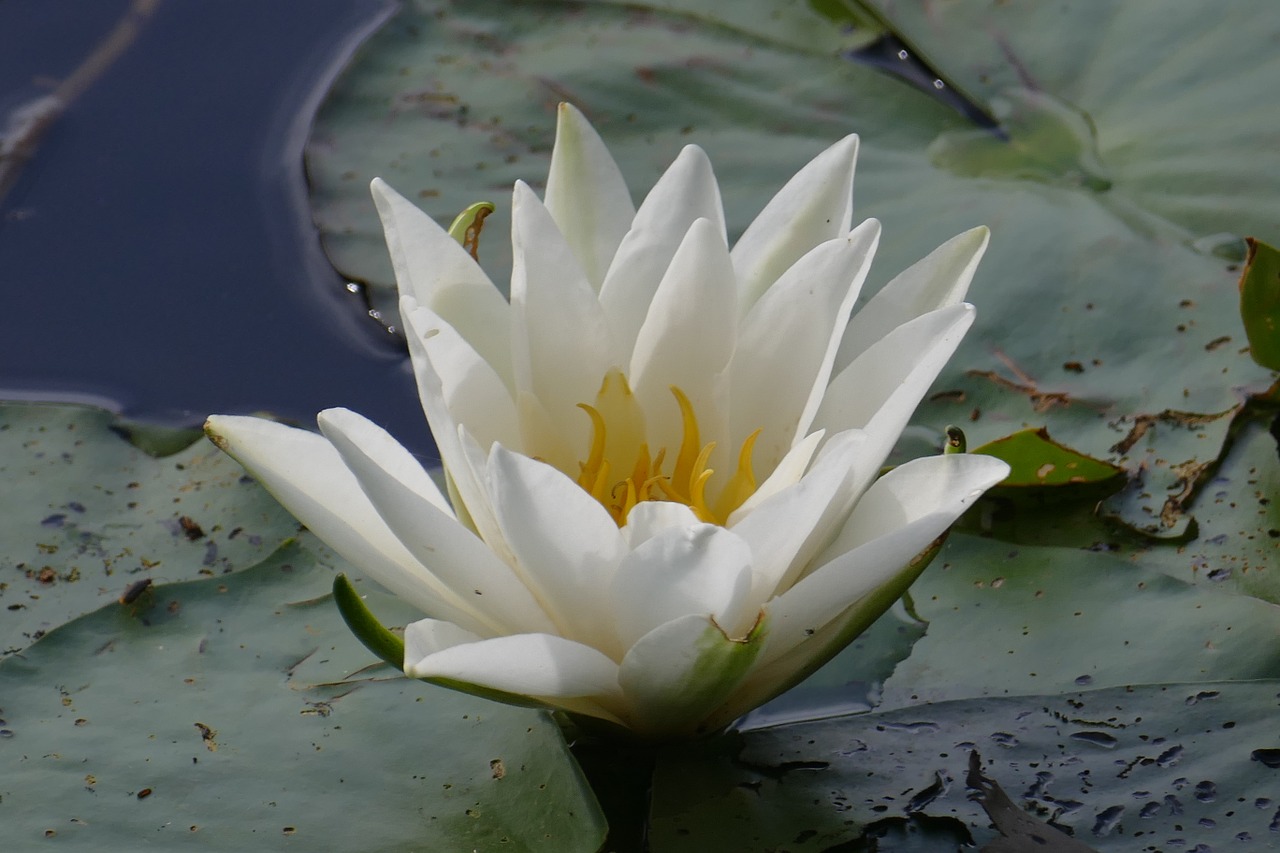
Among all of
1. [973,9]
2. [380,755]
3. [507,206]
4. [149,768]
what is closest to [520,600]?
[380,755]

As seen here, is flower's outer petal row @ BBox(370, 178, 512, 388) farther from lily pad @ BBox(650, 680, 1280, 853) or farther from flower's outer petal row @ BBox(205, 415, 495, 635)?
lily pad @ BBox(650, 680, 1280, 853)

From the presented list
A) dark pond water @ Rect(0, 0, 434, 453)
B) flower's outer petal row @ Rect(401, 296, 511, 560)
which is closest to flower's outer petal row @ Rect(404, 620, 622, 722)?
flower's outer petal row @ Rect(401, 296, 511, 560)

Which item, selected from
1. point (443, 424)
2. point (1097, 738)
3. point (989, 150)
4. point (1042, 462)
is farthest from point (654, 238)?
point (989, 150)

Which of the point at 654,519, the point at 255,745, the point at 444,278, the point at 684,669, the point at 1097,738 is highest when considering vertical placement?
the point at 444,278

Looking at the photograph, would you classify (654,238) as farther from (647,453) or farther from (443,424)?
(443,424)

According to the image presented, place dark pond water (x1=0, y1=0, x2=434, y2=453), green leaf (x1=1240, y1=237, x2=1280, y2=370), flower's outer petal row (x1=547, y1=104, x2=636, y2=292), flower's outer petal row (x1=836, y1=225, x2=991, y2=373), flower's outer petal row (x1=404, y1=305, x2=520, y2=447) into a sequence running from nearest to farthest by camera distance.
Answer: flower's outer petal row (x1=404, y1=305, x2=520, y2=447) < flower's outer petal row (x1=836, y1=225, x2=991, y2=373) < flower's outer petal row (x1=547, y1=104, x2=636, y2=292) < green leaf (x1=1240, y1=237, x2=1280, y2=370) < dark pond water (x1=0, y1=0, x2=434, y2=453)

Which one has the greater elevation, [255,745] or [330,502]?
[330,502]

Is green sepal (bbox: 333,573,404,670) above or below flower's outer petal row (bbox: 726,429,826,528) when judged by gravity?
below
